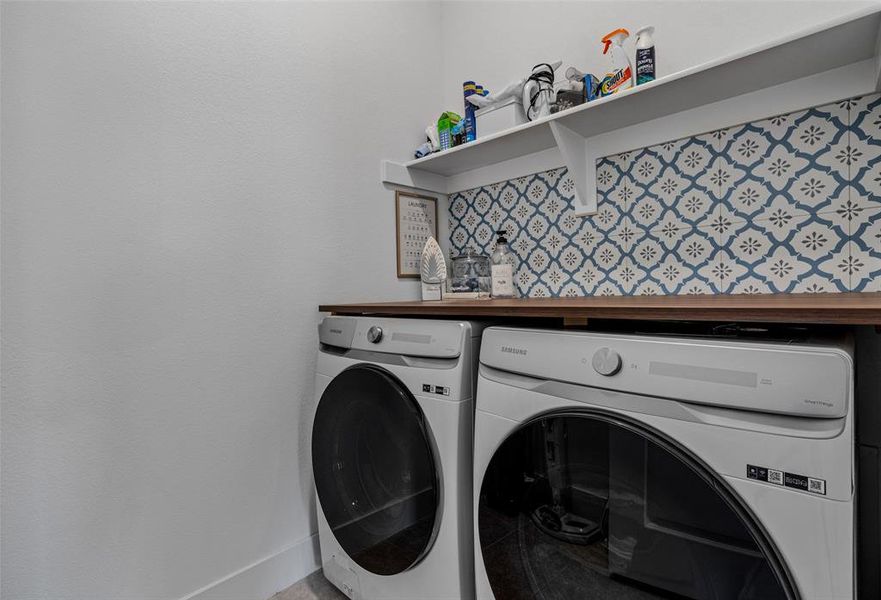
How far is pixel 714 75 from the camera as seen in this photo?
116cm

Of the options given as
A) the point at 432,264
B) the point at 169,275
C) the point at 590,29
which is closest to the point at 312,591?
the point at 169,275

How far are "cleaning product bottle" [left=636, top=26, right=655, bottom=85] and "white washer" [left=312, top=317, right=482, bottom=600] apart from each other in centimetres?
91

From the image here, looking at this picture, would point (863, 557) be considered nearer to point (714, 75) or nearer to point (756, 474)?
point (756, 474)

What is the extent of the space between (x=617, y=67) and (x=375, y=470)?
1479 millimetres

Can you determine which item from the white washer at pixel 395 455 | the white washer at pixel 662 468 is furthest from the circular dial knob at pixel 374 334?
the white washer at pixel 662 468

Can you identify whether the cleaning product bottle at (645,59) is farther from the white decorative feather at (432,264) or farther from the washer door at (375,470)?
the washer door at (375,470)

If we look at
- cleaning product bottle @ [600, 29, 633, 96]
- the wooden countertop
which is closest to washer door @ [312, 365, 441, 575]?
the wooden countertop

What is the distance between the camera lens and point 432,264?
1.75 meters

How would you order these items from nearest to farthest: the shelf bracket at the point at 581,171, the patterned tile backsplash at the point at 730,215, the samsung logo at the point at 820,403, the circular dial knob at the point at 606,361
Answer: the samsung logo at the point at 820,403, the circular dial knob at the point at 606,361, the patterned tile backsplash at the point at 730,215, the shelf bracket at the point at 581,171

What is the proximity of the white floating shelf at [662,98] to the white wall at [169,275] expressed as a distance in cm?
47

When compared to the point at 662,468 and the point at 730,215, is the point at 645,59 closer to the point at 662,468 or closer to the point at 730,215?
the point at 730,215

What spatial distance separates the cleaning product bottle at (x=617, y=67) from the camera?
51.8 inches

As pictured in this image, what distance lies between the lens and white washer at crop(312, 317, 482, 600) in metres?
1.04

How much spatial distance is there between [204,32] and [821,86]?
5.78ft
